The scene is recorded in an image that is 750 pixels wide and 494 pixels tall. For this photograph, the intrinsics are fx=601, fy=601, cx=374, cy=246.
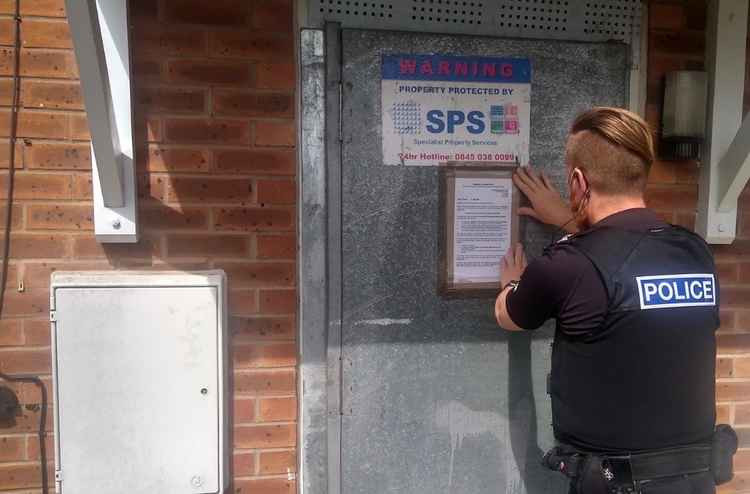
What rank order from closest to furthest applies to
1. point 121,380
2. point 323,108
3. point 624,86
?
1. point 121,380
2. point 323,108
3. point 624,86

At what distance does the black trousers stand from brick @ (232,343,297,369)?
113 centimetres

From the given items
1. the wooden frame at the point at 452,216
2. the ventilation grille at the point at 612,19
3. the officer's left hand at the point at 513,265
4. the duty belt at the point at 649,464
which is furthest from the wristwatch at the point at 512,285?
the ventilation grille at the point at 612,19

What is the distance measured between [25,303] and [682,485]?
2.26 meters

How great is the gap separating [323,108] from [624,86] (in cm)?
126

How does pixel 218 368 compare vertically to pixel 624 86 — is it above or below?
below

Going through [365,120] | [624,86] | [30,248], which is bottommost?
[30,248]

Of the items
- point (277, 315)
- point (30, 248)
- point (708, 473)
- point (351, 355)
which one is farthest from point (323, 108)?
point (708, 473)

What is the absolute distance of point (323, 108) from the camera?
227cm

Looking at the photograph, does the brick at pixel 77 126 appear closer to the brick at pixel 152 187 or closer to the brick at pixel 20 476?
the brick at pixel 152 187

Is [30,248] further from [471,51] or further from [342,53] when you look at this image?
[471,51]

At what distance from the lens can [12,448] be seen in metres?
2.21

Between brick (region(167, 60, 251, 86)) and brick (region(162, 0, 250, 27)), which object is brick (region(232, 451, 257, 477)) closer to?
brick (region(167, 60, 251, 86))

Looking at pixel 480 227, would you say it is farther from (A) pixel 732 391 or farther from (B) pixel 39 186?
(B) pixel 39 186

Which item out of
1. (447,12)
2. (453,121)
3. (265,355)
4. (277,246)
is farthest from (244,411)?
(447,12)
